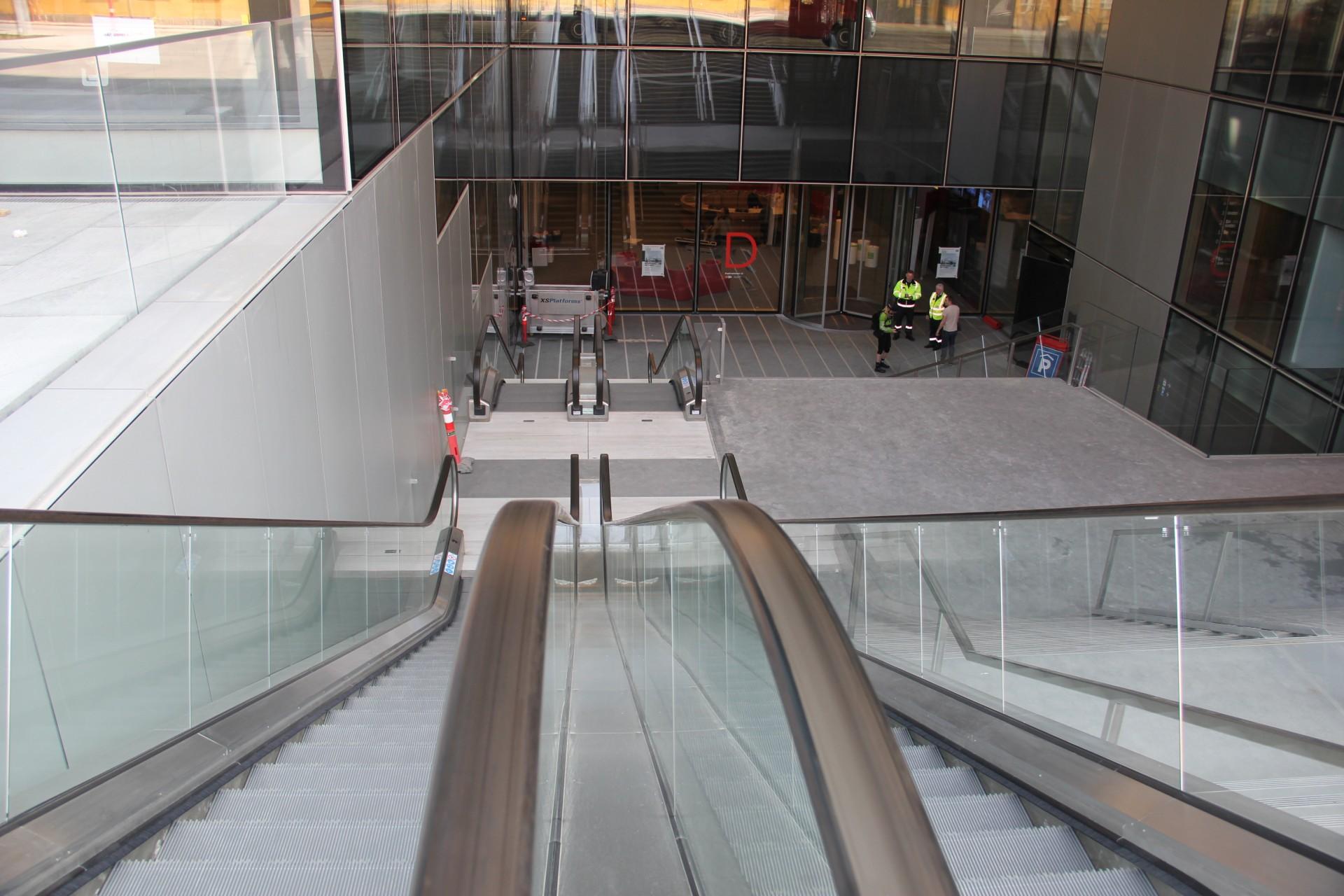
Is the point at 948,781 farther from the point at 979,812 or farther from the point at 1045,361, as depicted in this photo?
the point at 1045,361

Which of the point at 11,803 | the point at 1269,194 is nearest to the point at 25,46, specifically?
the point at 11,803

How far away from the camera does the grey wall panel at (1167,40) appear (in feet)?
46.0

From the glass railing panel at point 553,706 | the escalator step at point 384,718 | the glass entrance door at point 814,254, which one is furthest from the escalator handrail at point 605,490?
the glass entrance door at point 814,254

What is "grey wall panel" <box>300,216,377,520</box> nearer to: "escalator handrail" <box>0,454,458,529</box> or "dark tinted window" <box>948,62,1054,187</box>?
"escalator handrail" <box>0,454,458,529</box>

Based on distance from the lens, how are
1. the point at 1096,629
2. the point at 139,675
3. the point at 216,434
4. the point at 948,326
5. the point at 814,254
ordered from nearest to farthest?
the point at 139,675, the point at 1096,629, the point at 216,434, the point at 948,326, the point at 814,254

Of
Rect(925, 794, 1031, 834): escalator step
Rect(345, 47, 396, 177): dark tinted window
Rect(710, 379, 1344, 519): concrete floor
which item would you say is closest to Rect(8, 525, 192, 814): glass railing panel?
Rect(925, 794, 1031, 834): escalator step

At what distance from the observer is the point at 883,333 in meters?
18.1

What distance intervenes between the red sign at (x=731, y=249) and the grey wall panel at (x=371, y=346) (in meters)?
13.7

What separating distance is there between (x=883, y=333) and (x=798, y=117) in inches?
183

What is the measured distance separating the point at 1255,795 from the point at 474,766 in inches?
88.0

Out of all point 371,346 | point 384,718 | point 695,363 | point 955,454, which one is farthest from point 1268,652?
point 695,363

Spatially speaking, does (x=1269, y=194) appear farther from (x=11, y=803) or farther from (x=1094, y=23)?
(x=11, y=803)

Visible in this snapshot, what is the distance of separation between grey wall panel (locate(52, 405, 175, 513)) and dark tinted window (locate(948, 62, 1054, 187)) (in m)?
18.5

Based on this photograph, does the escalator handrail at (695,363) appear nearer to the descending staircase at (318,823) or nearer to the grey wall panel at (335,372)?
the grey wall panel at (335,372)
